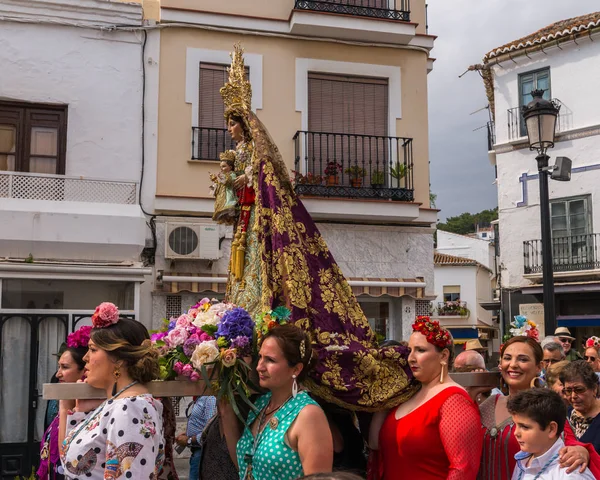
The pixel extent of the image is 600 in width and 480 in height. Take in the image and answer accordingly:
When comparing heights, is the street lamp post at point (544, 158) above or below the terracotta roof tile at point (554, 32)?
below

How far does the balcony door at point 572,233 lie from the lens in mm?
16422

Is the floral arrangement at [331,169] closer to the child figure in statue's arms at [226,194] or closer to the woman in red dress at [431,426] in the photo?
the child figure in statue's arms at [226,194]

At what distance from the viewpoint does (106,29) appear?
35.2ft

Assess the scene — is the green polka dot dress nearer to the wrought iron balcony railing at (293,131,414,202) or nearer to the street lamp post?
the street lamp post

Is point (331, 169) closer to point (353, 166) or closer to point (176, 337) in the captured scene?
point (353, 166)

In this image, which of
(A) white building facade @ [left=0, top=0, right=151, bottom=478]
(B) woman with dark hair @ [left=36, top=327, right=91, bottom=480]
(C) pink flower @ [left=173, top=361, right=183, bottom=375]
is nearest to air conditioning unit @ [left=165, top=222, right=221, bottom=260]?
(A) white building facade @ [left=0, top=0, right=151, bottom=478]

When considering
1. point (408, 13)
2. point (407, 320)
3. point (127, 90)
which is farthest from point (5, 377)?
point (408, 13)

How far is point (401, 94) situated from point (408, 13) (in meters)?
1.37

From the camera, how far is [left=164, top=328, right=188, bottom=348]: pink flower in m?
3.26

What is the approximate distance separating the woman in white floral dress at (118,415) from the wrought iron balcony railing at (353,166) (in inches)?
318

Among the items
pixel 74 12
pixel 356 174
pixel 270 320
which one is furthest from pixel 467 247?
pixel 270 320

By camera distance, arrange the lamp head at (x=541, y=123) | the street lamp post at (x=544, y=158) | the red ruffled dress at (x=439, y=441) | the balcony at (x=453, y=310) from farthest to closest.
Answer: the balcony at (x=453, y=310) < the lamp head at (x=541, y=123) < the street lamp post at (x=544, y=158) < the red ruffled dress at (x=439, y=441)

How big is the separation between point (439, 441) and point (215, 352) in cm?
108

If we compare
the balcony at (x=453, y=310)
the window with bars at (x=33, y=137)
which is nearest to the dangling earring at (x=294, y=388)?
the window with bars at (x=33, y=137)
